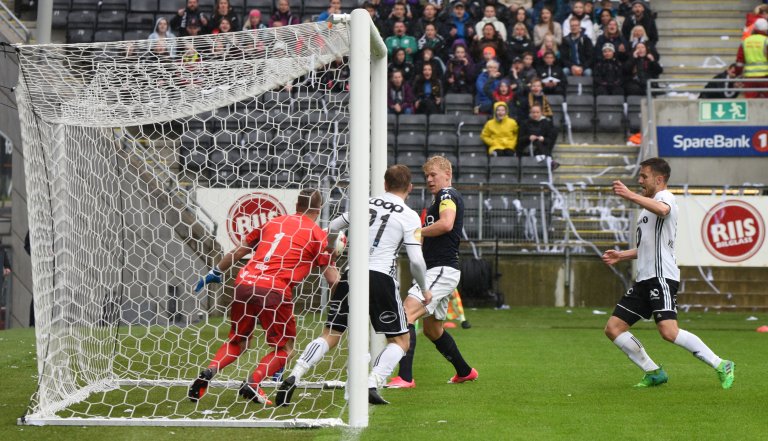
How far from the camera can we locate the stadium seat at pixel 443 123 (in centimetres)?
2097

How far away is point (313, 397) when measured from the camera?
8.56 meters

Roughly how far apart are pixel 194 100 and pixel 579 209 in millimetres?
12090

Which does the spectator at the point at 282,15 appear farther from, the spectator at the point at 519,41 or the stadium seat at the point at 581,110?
the stadium seat at the point at 581,110

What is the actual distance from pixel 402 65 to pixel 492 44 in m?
1.90

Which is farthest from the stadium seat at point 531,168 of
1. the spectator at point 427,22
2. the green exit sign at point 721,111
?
the spectator at point 427,22

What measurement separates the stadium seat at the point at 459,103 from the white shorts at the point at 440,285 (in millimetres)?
12643

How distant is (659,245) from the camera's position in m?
9.12

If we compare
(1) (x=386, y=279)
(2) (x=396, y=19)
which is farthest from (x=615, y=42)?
(1) (x=386, y=279)

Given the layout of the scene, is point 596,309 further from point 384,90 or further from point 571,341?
point 384,90

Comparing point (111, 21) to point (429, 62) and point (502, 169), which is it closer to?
point (429, 62)

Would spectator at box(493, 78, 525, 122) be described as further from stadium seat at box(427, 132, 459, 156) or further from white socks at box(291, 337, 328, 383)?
white socks at box(291, 337, 328, 383)

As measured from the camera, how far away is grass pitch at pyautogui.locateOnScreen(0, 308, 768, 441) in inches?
268

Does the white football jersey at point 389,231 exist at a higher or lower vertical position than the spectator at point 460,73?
lower

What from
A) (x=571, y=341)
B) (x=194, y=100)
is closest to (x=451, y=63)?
(x=571, y=341)
